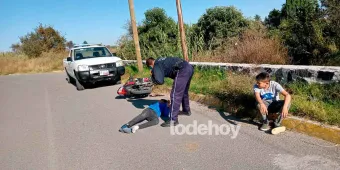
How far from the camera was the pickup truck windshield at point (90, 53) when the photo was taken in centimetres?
1156

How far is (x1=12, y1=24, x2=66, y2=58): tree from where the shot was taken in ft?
114

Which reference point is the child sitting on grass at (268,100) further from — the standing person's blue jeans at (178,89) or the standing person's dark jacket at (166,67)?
the standing person's dark jacket at (166,67)

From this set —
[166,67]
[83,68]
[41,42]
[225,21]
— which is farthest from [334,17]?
[41,42]

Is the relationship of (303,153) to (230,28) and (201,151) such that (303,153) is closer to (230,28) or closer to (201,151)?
(201,151)

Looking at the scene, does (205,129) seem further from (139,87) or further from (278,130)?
(139,87)

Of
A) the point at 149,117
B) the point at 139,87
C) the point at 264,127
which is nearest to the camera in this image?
the point at 264,127

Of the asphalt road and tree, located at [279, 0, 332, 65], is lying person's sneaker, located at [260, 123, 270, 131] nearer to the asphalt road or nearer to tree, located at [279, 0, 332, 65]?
the asphalt road

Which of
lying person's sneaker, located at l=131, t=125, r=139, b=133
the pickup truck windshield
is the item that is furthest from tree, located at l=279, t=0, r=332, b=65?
the pickup truck windshield

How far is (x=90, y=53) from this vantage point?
38.8 ft

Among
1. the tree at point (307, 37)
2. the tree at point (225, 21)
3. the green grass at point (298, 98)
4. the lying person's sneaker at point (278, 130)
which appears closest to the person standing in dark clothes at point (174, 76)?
the green grass at point (298, 98)

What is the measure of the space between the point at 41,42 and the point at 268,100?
37.0 m

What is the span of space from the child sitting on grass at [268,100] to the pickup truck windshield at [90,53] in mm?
8571

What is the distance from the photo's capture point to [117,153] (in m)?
4.01

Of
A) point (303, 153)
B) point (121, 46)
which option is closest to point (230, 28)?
point (121, 46)
